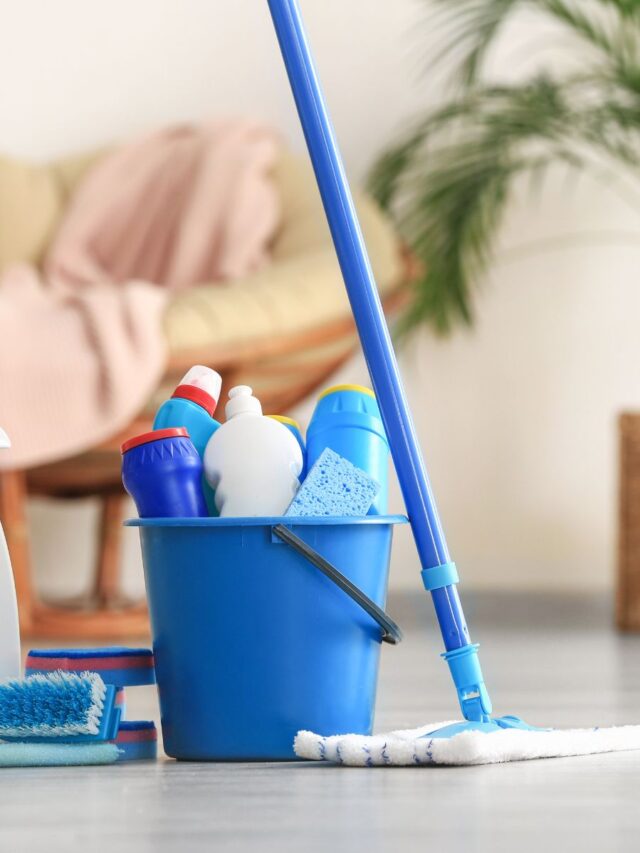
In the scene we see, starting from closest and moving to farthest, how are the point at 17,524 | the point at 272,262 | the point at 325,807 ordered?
the point at 325,807, the point at 17,524, the point at 272,262

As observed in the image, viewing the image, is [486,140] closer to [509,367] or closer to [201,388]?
[509,367]

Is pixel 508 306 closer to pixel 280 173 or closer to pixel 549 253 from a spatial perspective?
pixel 549 253

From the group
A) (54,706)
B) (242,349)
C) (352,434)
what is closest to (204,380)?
(352,434)

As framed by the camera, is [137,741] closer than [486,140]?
Yes

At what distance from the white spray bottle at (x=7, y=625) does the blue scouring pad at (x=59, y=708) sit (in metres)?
0.05

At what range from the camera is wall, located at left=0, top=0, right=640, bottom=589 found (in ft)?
9.09

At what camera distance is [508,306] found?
2.78 m

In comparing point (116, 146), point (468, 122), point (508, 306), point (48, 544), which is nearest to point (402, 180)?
point (468, 122)

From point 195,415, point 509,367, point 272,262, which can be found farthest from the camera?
point 509,367

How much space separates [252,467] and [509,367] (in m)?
1.97

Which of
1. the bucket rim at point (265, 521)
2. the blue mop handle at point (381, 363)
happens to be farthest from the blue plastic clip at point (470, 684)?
the bucket rim at point (265, 521)

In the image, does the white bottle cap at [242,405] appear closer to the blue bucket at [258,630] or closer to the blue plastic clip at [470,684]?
the blue bucket at [258,630]

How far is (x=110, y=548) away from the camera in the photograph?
7.95ft

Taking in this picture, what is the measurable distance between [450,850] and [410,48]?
2430 millimetres
